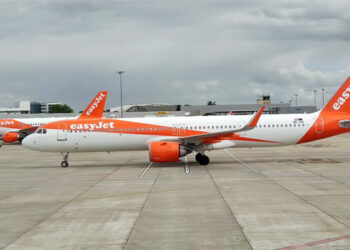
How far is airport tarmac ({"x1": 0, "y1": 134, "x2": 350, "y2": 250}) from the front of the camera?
9203 millimetres

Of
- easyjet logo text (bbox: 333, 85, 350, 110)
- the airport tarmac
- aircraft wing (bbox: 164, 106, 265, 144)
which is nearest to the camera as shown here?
the airport tarmac

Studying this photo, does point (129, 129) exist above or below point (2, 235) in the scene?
above

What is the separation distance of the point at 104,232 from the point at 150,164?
51.7 ft

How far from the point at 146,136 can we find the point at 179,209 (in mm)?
12789

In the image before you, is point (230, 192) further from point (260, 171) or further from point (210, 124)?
point (210, 124)

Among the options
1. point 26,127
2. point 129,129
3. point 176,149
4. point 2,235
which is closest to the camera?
point 2,235

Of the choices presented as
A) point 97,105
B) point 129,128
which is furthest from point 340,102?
point 97,105

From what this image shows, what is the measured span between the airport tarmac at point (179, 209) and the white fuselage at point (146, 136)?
2.94 m

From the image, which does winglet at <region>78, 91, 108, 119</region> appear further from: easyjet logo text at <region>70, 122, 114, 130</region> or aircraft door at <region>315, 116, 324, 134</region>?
aircraft door at <region>315, 116, 324, 134</region>

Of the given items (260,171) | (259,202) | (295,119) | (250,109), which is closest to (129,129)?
(260,171)

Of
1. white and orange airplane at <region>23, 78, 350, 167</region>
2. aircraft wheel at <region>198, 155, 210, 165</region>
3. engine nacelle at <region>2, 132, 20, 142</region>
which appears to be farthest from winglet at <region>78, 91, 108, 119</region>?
aircraft wheel at <region>198, 155, 210, 165</region>

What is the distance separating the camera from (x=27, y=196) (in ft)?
51.1

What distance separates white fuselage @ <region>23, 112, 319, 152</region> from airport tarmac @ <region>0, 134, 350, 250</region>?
116 inches

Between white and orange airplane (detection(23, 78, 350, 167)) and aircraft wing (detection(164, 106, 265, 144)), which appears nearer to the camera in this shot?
aircraft wing (detection(164, 106, 265, 144))
